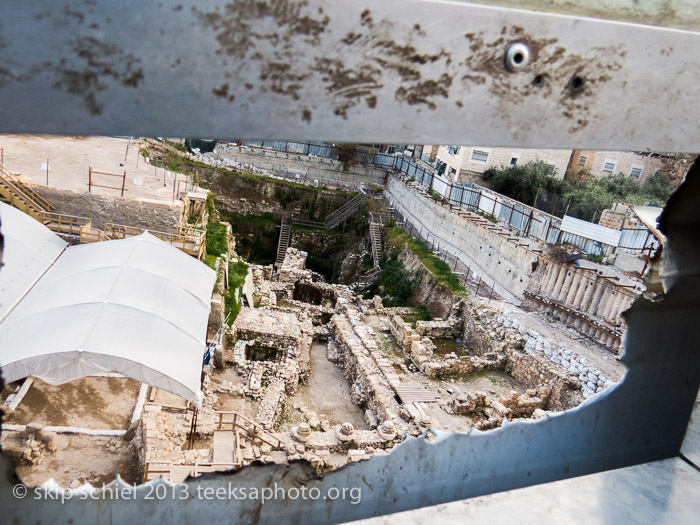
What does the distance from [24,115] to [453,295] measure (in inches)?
583

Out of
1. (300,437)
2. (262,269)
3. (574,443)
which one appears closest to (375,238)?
(262,269)

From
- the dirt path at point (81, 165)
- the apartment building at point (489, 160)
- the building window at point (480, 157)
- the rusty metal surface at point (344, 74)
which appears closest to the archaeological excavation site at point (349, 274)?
the rusty metal surface at point (344, 74)

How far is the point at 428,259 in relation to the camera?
17234 mm

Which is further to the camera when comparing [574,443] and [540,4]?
[574,443]

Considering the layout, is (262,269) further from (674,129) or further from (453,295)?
(674,129)

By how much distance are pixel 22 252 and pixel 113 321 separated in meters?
2.81

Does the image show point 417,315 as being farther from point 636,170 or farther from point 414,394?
point 636,170

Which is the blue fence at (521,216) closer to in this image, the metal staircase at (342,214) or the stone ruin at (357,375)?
the metal staircase at (342,214)

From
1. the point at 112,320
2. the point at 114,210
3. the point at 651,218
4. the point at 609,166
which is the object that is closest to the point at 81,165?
the point at 114,210

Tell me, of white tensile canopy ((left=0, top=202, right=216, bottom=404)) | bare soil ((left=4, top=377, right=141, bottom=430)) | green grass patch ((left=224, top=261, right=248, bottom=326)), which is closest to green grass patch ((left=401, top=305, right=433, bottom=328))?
green grass patch ((left=224, top=261, right=248, bottom=326))

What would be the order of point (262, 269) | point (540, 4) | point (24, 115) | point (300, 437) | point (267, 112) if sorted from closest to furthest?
point (24, 115)
point (267, 112)
point (540, 4)
point (300, 437)
point (262, 269)

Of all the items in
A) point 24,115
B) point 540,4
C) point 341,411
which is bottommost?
point 341,411

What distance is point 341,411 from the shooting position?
1077 centimetres

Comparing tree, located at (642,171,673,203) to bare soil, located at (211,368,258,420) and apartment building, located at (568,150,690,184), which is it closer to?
apartment building, located at (568,150,690,184)
